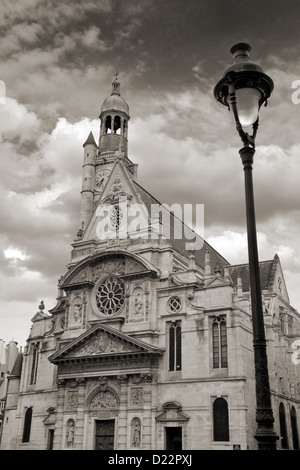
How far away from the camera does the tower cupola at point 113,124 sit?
44.5 m

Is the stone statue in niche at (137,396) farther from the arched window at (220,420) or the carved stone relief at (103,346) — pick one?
the arched window at (220,420)

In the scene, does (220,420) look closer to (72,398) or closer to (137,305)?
(137,305)

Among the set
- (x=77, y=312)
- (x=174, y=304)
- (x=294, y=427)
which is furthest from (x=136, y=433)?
(x=294, y=427)

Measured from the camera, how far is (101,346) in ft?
111

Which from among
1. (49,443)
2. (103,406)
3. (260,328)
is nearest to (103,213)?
(103,406)

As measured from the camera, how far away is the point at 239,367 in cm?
A: 2914

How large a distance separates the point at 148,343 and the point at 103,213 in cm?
1156

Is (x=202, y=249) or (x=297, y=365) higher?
(x=202, y=249)

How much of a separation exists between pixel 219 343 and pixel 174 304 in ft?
13.3

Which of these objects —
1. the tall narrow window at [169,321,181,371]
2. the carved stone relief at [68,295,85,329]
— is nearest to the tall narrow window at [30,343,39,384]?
the carved stone relief at [68,295,85,329]

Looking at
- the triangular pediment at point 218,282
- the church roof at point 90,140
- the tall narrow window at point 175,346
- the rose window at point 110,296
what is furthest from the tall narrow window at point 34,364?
the church roof at point 90,140

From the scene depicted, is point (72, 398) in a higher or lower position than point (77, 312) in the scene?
lower

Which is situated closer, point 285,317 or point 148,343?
point 148,343
